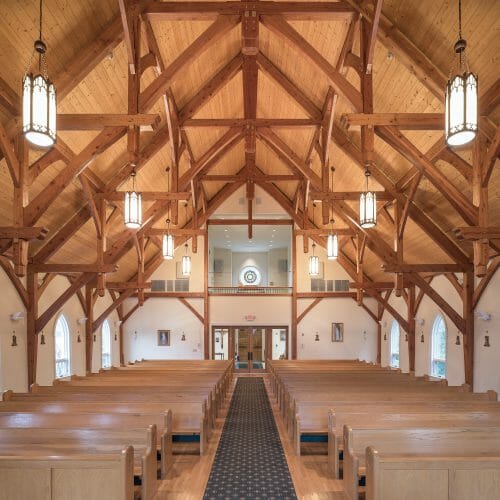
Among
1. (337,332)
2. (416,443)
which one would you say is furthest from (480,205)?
(337,332)

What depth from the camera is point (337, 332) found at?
20359 mm

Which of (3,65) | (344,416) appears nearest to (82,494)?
(344,416)

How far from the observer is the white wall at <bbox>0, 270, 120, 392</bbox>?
10.8m

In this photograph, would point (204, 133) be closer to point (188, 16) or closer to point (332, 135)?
point (332, 135)

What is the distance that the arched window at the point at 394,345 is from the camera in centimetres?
1873

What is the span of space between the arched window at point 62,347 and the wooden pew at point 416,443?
37.3ft

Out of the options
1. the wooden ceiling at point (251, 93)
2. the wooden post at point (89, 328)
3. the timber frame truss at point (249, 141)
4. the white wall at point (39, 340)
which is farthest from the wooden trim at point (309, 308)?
the wooden post at point (89, 328)

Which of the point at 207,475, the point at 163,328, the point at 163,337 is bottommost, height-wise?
the point at 207,475

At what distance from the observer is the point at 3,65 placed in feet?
22.8

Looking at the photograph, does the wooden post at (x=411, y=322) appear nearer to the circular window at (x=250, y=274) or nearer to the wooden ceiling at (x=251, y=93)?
the wooden ceiling at (x=251, y=93)

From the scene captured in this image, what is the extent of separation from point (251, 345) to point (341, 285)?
443cm

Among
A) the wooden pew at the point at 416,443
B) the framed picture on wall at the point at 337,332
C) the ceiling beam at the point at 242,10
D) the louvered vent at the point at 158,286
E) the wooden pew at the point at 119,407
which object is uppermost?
the ceiling beam at the point at 242,10

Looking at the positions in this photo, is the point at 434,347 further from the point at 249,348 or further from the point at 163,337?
the point at 163,337

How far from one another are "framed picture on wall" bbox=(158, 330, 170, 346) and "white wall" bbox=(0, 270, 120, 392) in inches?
82.1
